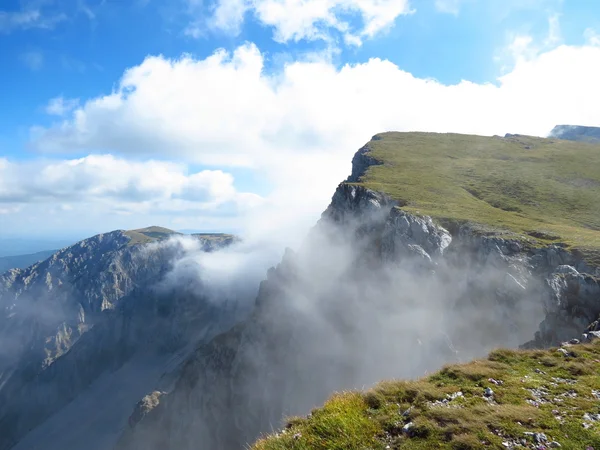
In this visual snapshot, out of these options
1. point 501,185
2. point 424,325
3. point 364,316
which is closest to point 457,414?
point 424,325

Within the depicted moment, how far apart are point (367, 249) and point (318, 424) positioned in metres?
65.5

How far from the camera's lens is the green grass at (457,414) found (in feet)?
35.0

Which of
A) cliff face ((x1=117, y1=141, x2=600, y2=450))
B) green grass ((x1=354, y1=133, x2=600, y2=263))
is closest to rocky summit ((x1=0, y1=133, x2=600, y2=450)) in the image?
cliff face ((x1=117, y1=141, x2=600, y2=450))

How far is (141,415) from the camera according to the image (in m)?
123

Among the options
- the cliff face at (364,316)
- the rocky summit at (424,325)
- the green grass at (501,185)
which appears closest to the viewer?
the rocky summit at (424,325)

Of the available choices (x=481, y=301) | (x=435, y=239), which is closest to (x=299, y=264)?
(x=435, y=239)

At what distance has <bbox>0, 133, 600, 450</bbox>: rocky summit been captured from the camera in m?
12.0

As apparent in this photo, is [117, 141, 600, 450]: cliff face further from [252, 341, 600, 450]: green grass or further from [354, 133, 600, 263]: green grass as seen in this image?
[252, 341, 600, 450]: green grass

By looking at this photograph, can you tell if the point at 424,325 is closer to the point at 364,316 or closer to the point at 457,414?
the point at 364,316

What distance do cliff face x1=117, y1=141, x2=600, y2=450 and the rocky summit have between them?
31 cm

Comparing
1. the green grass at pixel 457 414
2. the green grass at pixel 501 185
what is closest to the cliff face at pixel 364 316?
the green grass at pixel 501 185

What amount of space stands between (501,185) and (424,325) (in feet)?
175

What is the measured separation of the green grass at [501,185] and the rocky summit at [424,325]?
580 millimetres

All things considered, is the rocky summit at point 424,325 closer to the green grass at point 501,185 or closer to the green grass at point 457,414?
the green grass at point 457,414
